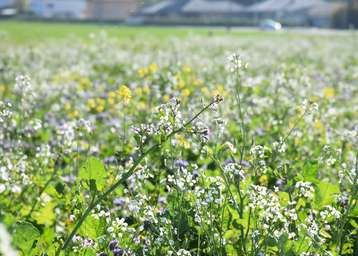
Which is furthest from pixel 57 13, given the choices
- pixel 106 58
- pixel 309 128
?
pixel 309 128

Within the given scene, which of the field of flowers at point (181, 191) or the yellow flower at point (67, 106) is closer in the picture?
the field of flowers at point (181, 191)

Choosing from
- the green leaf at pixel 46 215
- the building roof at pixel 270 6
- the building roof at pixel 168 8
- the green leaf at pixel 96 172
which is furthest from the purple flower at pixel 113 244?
the building roof at pixel 168 8

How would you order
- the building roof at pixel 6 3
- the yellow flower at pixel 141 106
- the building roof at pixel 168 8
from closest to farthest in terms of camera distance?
the yellow flower at pixel 141 106, the building roof at pixel 168 8, the building roof at pixel 6 3

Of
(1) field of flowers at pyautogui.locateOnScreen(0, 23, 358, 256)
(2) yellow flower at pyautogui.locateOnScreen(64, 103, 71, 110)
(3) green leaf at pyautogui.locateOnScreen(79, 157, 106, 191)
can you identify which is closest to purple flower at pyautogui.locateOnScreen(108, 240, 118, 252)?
(1) field of flowers at pyautogui.locateOnScreen(0, 23, 358, 256)

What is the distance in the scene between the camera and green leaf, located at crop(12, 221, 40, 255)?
2201 mm

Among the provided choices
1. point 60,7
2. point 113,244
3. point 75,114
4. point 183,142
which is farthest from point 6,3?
point 113,244

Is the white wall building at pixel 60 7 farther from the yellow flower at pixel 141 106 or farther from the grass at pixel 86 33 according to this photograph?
the yellow flower at pixel 141 106

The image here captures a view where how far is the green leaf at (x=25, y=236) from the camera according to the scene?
7.22 feet

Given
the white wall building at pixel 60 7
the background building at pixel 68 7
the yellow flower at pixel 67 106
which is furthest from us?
the white wall building at pixel 60 7

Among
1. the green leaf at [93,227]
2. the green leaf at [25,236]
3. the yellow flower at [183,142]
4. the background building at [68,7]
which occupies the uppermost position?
the yellow flower at [183,142]

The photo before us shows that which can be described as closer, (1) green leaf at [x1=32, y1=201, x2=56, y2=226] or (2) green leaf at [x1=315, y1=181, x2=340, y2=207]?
(2) green leaf at [x1=315, y1=181, x2=340, y2=207]

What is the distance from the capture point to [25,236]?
2211 mm

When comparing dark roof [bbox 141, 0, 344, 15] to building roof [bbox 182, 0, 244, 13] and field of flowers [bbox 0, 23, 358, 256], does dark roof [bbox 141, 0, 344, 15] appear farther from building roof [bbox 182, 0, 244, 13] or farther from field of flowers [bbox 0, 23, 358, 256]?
field of flowers [bbox 0, 23, 358, 256]

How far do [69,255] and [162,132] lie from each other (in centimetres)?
52
